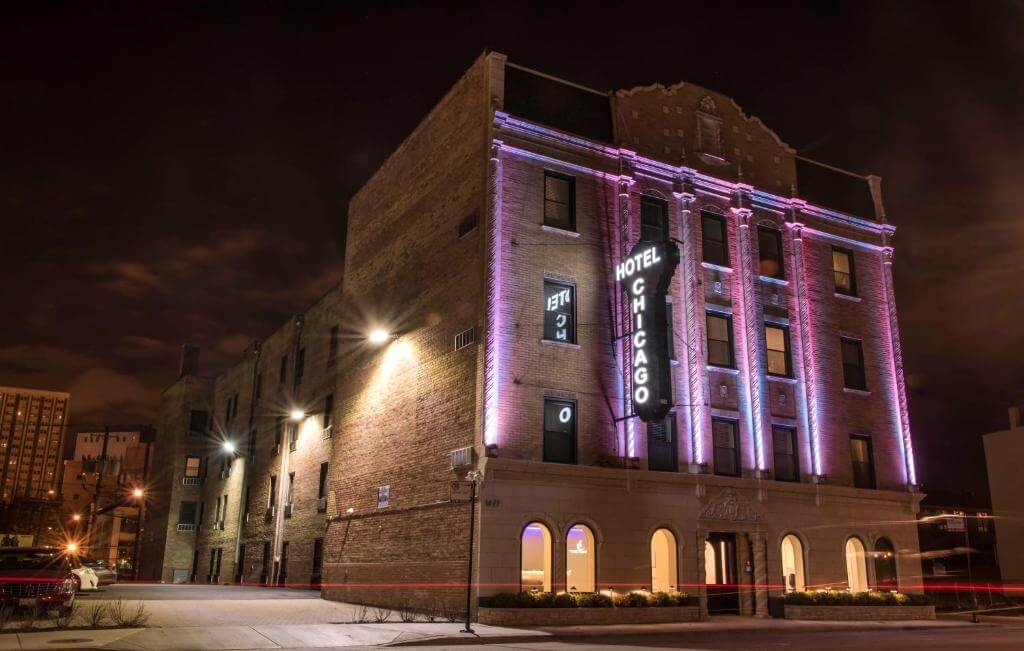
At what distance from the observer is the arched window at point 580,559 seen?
22.6 m

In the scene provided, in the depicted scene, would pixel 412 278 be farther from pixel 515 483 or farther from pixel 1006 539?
pixel 1006 539

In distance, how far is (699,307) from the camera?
27.1 metres

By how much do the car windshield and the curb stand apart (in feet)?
28.6

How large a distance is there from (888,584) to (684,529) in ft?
29.9

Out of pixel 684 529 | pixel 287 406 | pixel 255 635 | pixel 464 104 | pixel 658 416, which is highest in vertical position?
pixel 464 104

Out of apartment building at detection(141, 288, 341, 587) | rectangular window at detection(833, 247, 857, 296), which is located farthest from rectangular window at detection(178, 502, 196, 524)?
rectangular window at detection(833, 247, 857, 296)

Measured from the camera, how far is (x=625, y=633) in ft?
63.1

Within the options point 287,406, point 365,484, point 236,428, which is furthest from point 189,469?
point 365,484

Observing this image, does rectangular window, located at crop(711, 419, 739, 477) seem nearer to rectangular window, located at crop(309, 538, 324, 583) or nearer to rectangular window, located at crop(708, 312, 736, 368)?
rectangular window, located at crop(708, 312, 736, 368)

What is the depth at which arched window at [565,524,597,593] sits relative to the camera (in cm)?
2262

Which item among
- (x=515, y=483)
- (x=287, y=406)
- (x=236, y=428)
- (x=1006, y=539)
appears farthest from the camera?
(x=1006, y=539)

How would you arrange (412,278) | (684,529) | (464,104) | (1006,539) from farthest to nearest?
(1006,539), (412,278), (464,104), (684,529)

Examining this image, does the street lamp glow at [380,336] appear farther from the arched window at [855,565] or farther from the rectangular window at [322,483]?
the arched window at [855,565]

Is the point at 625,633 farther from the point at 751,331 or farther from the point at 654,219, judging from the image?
the point at 654,219
